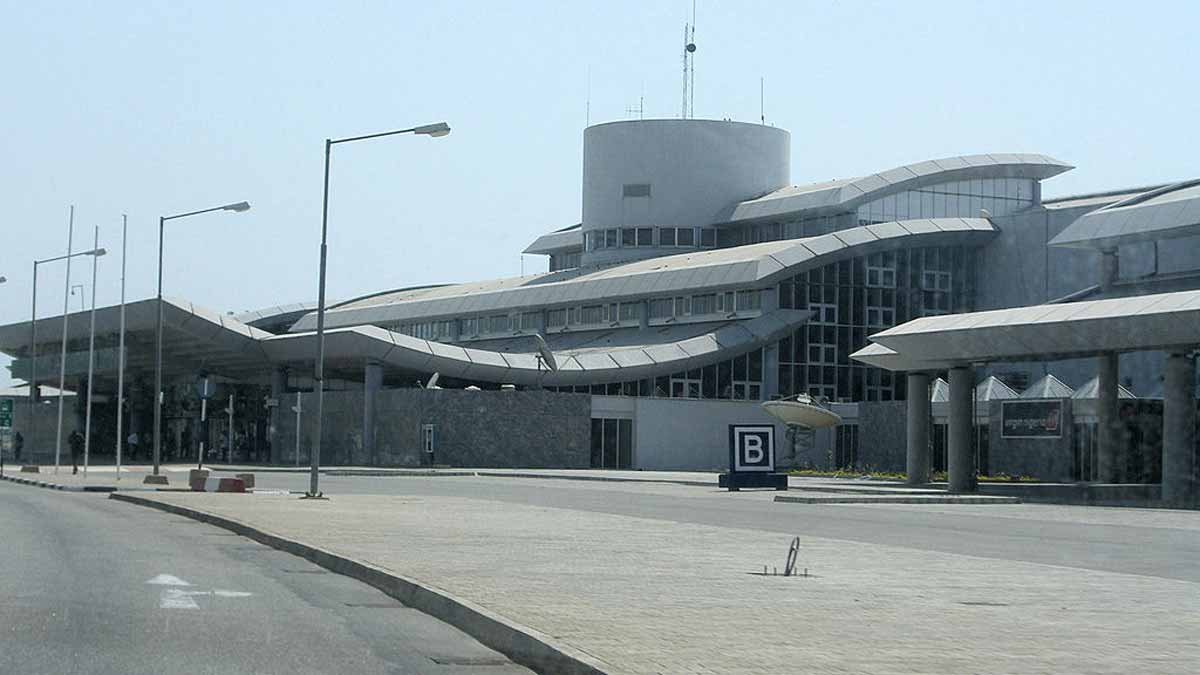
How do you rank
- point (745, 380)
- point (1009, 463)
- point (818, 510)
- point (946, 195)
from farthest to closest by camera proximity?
1. point (946, 195)
2. point (745, 380)
3. point (1009, 463)
4. point (818, 510)

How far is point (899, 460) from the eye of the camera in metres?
72.9

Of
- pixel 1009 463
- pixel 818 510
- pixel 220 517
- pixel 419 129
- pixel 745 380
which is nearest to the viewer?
pixel 220 517

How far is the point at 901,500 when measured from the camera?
1649 inches

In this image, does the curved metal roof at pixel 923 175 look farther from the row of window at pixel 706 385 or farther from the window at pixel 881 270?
the row of window at pixel 706 385

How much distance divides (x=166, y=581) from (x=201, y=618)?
3.52 metres

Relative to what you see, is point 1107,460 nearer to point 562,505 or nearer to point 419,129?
point 562,505

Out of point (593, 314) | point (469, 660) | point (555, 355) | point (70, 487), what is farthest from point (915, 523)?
point (593, 314)

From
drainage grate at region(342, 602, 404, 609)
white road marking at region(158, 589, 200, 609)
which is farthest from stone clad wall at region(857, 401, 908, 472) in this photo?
white road marking at region(158, 589, 200, 609)

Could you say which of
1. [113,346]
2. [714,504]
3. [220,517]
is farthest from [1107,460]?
[113,346]

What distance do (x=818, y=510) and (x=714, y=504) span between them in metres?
3.35

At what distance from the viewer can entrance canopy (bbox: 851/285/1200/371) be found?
38906 millimetres

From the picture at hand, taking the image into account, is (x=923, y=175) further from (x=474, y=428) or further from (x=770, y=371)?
(x=474, y=428)

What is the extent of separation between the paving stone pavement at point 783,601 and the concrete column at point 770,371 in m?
55.7

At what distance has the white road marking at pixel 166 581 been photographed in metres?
16.8
